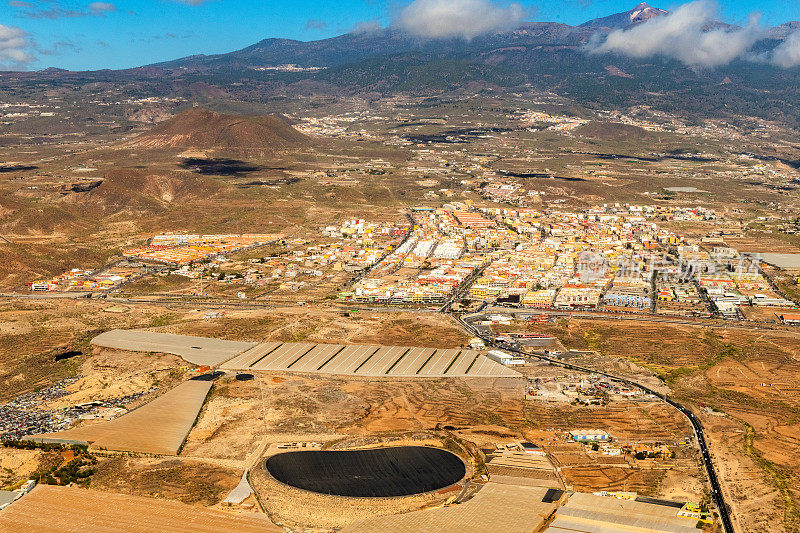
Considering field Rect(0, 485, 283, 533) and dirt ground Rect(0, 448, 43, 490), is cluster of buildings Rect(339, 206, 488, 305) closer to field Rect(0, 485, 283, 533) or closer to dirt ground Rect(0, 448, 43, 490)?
dirt ground Rect(0, 448, 43, 490)

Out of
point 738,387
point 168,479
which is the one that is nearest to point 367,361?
point 168,479

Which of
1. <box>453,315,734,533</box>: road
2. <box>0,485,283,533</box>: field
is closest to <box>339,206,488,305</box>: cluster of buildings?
<box>453,315,734,533</box>: road

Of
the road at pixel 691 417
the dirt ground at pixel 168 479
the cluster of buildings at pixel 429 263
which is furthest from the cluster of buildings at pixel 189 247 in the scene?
the dirt ground at pixel 168 479

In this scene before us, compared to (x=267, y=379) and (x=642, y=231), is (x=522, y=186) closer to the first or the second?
(x=642, y=231)

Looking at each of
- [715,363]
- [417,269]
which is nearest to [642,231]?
[417,269]

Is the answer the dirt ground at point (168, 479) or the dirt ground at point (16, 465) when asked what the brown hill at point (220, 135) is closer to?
the dirt ground at point (16, 465)
